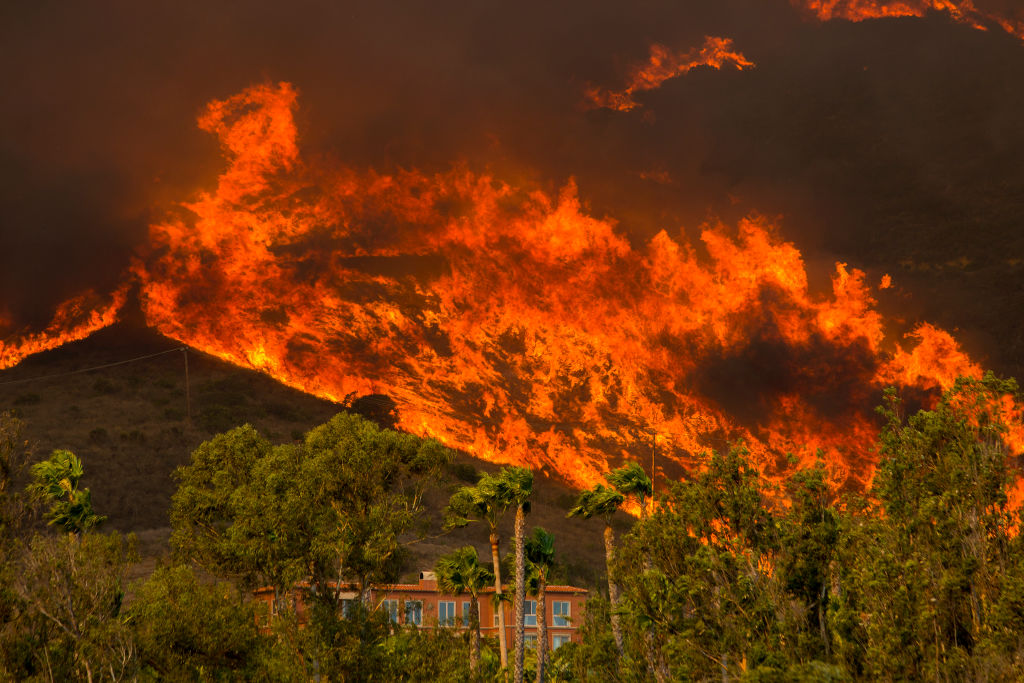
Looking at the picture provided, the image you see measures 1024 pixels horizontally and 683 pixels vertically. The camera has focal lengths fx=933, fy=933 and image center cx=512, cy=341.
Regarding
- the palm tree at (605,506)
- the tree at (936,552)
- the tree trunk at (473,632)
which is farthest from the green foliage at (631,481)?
the tree at (936,552)

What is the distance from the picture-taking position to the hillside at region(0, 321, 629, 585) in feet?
381

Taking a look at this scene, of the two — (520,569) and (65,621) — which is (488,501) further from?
(65,621)

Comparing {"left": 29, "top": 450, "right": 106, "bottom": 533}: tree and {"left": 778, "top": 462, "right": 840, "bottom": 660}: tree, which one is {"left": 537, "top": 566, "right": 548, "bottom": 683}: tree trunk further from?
{"left": 778, "top": 462, "right": 840, "bottom": 660}: tree

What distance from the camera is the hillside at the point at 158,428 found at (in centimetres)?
11619

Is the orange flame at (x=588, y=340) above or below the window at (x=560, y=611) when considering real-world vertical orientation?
above

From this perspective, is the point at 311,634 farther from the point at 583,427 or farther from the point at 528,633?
the point at 583,427

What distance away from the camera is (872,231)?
178125 millimetres

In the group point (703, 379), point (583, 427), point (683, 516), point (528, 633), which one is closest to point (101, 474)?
point (528, 633)

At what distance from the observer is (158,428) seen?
152m

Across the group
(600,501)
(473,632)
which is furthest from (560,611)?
(600,501)

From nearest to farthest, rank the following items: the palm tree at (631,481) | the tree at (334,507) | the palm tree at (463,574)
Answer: the tree at (334,507)
the palm tree at (463,574)
the palm tree at (631,481)

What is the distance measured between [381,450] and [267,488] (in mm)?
5332

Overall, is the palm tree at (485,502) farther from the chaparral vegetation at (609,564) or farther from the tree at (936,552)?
the tree at (936,552)

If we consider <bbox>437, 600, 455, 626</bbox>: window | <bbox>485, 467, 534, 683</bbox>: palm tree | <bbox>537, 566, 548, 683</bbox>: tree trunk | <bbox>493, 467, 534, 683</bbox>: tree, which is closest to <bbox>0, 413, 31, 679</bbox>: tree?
<bbox>485, 467, 534, 683</bbox>: palm tree
